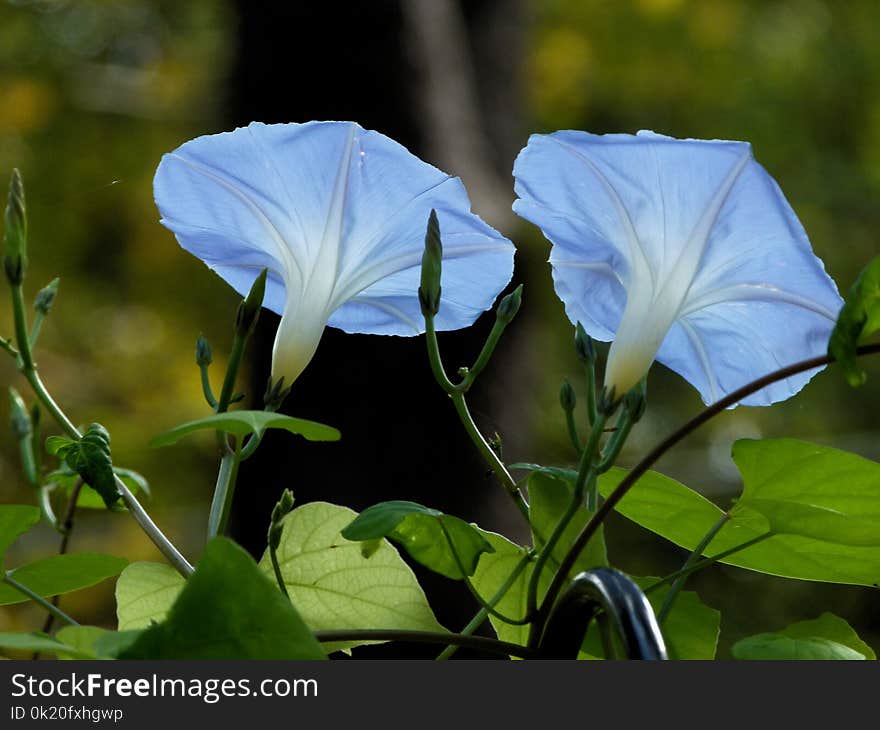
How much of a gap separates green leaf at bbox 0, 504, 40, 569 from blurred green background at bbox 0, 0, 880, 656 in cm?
294

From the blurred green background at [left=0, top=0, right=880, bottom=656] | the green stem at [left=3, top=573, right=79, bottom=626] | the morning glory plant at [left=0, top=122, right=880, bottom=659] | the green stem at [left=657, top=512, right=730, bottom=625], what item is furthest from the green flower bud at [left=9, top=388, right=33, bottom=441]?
the blurred green background at [left=0, top=0, right=880, bottom=656]

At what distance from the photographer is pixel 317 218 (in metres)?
0.52

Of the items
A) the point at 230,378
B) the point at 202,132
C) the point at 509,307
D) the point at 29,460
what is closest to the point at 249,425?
the point at 230,378

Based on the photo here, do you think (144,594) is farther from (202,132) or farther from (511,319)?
(202,132)

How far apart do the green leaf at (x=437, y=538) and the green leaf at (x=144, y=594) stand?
0.38 ft

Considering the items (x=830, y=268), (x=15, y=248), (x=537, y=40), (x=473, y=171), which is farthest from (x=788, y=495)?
(x=830, y=268)

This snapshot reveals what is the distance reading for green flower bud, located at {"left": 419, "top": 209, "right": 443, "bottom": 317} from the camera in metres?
0.43

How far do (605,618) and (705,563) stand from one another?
0.07 meters

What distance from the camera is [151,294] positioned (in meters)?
4.21

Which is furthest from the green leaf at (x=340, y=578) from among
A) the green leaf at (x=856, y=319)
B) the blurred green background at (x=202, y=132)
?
the blurred green background at (x=202, y=132)

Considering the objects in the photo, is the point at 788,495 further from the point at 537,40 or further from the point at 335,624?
the point at 537,40

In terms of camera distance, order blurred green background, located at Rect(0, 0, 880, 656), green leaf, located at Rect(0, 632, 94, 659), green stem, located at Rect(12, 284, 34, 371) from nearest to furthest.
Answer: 1. green leaf, located at Rect(0, 632, 94, 659)
2. green stem, located at Rect(12, 284, 34, 371)
3. blurred green background, located at Rect(0, 0, 880, 656)

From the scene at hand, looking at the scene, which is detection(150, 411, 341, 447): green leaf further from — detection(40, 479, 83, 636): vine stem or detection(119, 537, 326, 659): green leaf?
detection(40, 479, 83, 636): vine stem

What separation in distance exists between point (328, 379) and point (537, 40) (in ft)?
9.08
